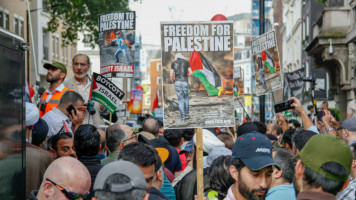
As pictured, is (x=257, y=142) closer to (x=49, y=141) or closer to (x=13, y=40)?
(x=13, y=40)

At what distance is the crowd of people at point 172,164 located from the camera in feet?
10.9

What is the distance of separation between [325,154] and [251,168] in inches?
41.7

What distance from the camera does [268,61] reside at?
1105cm

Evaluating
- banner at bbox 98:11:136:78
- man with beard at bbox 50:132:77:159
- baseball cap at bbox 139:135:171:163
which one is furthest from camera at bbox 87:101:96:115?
man with beard at bbox 50:132:77:159

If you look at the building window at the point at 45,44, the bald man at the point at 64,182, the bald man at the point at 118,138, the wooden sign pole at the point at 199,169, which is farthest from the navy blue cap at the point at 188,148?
the building window at the point at 45,44

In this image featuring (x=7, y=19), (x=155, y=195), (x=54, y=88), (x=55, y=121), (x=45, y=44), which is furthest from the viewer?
(x=45, y=44)

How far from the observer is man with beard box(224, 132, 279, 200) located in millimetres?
4320

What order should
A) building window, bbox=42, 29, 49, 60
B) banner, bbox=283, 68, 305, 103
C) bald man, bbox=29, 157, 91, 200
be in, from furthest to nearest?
building window, bbox=42, 29, 49, 60 < banner, bbox=283, 68, 305, 103 < bald man, bbox=29, 157, 91, 200

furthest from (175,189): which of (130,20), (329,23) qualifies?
(329,23)

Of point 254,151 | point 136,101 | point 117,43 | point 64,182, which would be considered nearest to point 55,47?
point 136,101

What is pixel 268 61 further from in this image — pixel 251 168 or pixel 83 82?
pixel 251 168

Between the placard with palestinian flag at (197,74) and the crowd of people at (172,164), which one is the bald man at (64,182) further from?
the placard with palestinian flag at (197,74)

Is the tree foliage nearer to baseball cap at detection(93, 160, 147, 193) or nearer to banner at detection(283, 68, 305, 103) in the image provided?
banner at detection(283, 68, 305, 103)

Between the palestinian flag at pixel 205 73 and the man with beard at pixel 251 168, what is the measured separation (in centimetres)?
164
